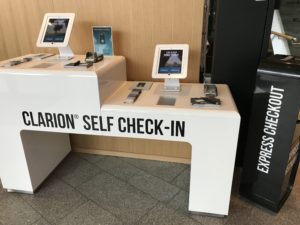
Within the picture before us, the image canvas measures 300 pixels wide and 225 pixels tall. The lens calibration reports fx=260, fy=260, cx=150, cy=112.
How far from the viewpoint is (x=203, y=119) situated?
150 centimetres

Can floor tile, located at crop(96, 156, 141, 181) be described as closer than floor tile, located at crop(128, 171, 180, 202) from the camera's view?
No

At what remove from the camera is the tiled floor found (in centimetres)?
173

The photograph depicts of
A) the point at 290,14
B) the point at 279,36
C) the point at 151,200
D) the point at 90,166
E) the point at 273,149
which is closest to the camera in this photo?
the point at 273,149

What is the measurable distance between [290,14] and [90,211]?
10.5 feet

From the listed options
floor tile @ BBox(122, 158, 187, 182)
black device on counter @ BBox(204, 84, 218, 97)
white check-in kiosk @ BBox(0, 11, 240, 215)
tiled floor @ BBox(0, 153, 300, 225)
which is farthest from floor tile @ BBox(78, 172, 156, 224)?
black device on counter @ BBox(204, 84, 218, 97)

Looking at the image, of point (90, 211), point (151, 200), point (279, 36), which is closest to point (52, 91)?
point (90, 211)

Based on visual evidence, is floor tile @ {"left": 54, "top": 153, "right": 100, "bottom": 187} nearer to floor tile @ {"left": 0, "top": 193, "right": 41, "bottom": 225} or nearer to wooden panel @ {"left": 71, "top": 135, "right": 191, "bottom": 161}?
wooden panel @ {"left": 71, "top": 135, "right": 191, "bottom": 161}

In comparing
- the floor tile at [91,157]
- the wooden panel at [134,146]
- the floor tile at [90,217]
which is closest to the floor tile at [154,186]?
the wooden panel at [134,146]

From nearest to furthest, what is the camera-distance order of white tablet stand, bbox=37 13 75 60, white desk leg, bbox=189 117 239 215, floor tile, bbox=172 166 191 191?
white desk leg, bbox=189 117 239 215, white tablet stand, bbox=37 13 75 60, floor tile, bbox=172 166 191 191

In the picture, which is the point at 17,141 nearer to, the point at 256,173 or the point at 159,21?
the point at 159,21

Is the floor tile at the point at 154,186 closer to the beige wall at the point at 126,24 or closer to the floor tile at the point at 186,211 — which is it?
the floor tile at the point at 186,211

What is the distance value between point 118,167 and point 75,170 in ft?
1.23

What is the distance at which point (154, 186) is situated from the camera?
6.79 feet

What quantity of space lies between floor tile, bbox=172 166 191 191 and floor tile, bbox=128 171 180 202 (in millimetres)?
49
